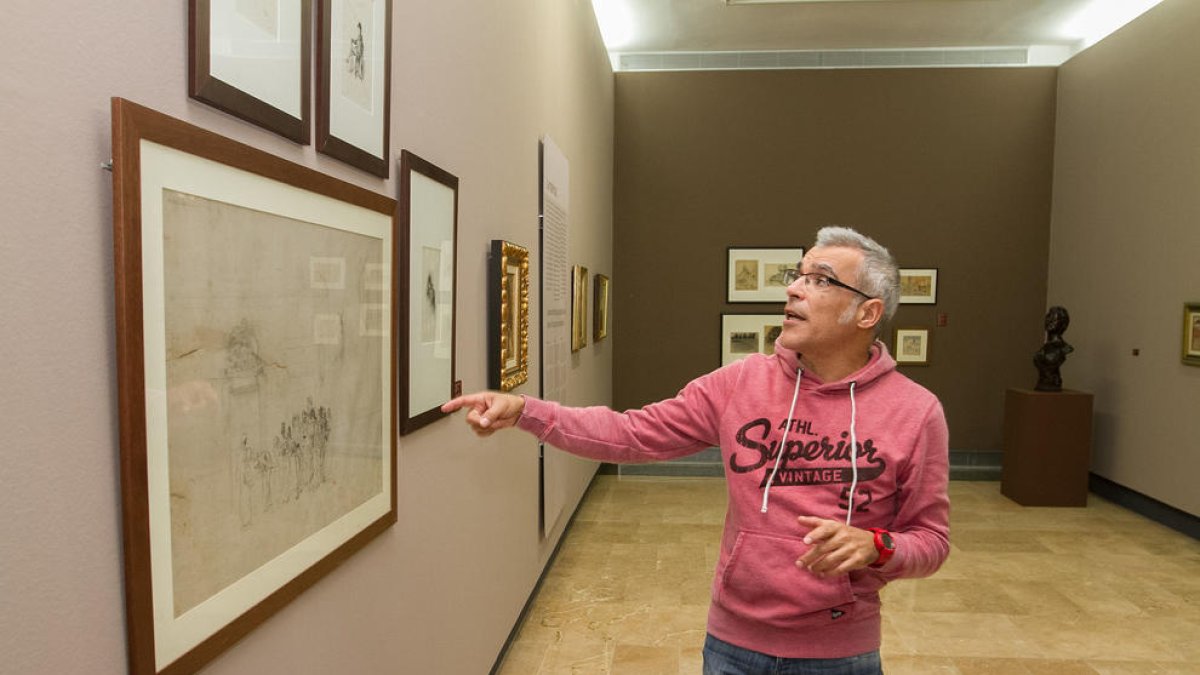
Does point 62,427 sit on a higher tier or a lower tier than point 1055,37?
lower

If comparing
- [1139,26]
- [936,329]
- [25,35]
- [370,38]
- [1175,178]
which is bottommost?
[936,329]

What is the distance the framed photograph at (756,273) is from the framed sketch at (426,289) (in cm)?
626

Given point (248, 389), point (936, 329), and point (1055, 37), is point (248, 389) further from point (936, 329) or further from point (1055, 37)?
point (1055, 37)

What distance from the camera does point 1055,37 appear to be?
8.13m

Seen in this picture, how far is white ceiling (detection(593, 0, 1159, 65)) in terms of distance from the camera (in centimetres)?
732

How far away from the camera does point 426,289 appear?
249 cm

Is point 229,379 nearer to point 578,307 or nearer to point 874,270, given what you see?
point 874,270

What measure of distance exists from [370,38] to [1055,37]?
337 inches

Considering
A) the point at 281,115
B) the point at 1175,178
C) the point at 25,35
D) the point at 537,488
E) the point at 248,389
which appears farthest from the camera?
the point at 1175,178

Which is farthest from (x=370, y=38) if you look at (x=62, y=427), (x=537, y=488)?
(x=537, y=488)

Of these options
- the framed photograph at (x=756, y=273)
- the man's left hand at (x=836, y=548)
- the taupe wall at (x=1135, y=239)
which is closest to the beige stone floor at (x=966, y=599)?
the taupe wall at (x=1135, y=239)

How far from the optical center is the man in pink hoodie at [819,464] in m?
1.84

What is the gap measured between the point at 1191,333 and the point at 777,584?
6.19 meters

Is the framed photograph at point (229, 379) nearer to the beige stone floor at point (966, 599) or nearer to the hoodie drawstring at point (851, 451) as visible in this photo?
the hoodie drawstring at point (851, 451)
